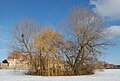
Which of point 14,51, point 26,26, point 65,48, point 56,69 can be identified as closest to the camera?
point 56,69

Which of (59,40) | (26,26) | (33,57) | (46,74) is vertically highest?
(26,26)

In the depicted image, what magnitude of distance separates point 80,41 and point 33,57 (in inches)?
208

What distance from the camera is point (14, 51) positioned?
2573cm

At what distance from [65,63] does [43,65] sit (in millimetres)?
2241

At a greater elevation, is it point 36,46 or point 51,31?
point 51,31

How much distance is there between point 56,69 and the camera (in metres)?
22.3

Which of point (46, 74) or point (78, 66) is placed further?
point (78, 66)

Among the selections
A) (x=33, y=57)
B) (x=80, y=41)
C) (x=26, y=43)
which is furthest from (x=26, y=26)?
(x=80, y=41)

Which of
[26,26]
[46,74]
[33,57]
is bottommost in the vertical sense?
[46,74]

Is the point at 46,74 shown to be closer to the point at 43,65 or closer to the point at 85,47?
the point at 43,65

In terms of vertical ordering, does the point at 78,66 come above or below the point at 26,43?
below

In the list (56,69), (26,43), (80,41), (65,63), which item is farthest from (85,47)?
(26,43)

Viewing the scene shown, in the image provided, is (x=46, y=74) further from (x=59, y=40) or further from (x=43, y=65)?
(x=59, y=40)

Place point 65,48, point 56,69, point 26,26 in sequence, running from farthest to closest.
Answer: point 26,26 → point 65,48 → point 56,69
